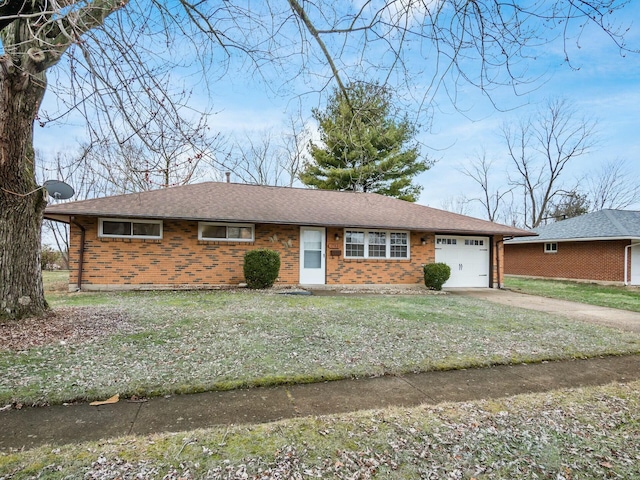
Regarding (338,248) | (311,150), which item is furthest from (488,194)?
(338,248)

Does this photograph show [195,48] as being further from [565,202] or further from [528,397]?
[565,202]

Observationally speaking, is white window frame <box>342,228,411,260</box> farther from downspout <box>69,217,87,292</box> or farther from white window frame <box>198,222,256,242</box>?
downspout <box>69,217,87,292</box>

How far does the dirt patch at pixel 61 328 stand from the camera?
14.5ft

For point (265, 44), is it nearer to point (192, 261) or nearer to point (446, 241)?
point (192, 261)

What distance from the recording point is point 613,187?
29.3 m

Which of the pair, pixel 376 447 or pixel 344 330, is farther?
pixel 344 330

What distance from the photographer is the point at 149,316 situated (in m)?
6.20

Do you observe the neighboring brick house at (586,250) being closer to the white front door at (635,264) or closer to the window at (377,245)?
the white front door at (635,264)

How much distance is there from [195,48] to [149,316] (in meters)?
4.39

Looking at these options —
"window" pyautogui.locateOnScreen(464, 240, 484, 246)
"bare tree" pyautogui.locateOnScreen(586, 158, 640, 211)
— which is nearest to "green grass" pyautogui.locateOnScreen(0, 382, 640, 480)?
"window" pyautogui.locateOnScreen(464, 240, 484, 246)

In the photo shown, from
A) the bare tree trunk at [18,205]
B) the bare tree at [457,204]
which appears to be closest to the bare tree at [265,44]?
the bare tree trunk at [18,205]

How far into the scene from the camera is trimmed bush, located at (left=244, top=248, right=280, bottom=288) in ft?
35.0

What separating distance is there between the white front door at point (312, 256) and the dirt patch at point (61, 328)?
6.57 meters

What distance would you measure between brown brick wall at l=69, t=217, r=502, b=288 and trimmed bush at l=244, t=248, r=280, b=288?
830 mm
